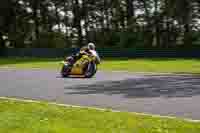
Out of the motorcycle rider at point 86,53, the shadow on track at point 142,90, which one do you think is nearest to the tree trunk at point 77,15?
the motorcycle rider at point 86,53

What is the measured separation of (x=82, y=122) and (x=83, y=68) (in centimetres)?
1182

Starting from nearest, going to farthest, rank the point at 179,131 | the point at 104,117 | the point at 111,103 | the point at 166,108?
the point at 179,131 < the point at 104,117 < the point at 166,108 < the point at 111,103

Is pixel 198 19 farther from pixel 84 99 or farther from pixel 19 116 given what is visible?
pixel 19 116

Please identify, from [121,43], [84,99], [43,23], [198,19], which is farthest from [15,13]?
[84,99]

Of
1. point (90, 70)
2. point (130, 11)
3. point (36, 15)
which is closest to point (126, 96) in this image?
point (90, 70)

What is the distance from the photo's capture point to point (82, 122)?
8.18 m

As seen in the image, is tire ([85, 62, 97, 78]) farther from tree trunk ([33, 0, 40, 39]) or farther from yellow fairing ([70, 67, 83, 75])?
tree trunk ([33, 0, 40, 39])

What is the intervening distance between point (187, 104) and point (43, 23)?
5137 cm

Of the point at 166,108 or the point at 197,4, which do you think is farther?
the point at 197,4

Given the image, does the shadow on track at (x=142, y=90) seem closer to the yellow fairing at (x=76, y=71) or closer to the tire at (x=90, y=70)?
the tire at (x=90, y=70)

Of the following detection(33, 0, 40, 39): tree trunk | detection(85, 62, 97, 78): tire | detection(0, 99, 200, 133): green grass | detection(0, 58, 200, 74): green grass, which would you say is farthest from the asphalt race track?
detection(33, 0, 40, 39): tree trunk

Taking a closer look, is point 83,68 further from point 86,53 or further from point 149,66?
point 149,66

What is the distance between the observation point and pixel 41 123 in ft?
26.5

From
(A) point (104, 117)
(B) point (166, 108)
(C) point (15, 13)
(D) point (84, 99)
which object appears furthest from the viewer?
(C) point (15, 13)
